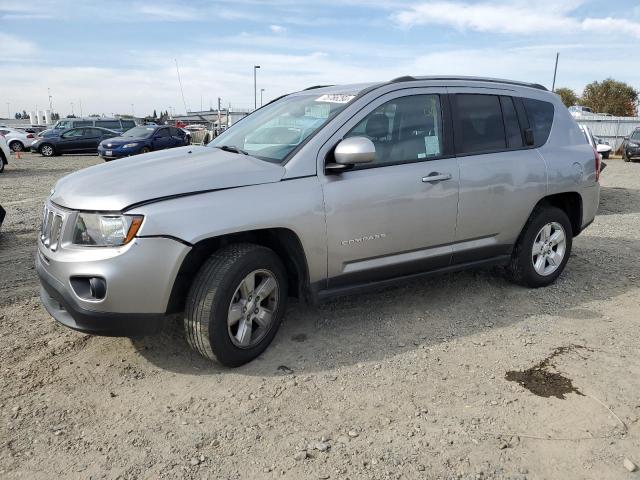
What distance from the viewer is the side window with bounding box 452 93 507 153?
430 cm

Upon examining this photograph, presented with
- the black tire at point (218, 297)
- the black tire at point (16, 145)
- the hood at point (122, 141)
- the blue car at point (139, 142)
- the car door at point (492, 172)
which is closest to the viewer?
the black tire at point (218, 297)

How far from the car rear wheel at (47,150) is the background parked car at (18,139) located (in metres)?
3.10

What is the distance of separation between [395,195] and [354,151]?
21.8 inches

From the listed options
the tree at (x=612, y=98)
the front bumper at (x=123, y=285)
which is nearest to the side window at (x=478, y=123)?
the front bumper at (x=123, y=285)

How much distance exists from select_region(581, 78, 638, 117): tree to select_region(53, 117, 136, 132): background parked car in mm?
51812

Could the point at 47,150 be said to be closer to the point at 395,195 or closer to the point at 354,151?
the point at 395,195

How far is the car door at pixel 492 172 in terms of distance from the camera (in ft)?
14.1

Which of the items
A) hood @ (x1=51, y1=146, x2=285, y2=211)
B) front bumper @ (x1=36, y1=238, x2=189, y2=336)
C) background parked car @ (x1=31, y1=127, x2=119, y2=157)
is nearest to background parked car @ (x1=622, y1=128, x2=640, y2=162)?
background parked car @ (x1=31, y1=127, x2=119, y2=157)

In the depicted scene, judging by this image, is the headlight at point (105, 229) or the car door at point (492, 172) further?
the car door at point (492, 172)

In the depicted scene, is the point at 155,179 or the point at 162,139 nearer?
the point at 155,179

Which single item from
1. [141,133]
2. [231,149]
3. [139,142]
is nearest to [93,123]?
[141,133]

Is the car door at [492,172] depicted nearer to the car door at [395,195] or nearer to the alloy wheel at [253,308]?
the car door at [395,195]

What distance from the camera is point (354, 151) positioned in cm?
343

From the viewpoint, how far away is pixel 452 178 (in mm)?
4125
